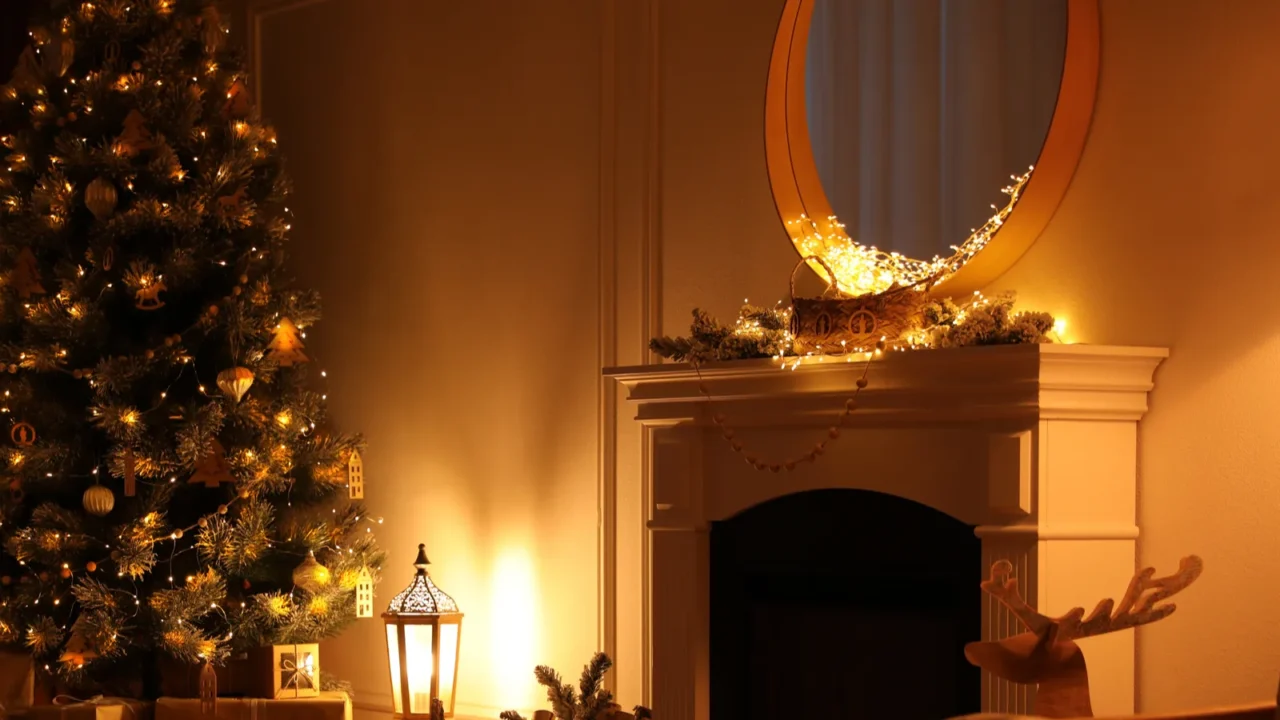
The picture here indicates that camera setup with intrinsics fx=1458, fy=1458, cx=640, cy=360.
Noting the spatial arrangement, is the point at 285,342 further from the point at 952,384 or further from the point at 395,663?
the point at 952,384

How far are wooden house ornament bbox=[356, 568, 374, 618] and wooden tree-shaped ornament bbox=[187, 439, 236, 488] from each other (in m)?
0.50

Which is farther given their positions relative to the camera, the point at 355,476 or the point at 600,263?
the point at 355,476

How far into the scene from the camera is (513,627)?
4.57 m

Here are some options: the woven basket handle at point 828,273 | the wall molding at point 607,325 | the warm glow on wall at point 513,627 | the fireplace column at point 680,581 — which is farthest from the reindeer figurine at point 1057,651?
the warm glow on wall at point 513,627

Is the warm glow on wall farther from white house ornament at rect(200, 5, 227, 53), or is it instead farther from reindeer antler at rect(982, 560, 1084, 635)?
reindeer antler at rect(982, 560, 1084, 635)

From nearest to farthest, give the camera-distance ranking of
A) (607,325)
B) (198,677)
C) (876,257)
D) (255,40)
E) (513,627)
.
Result: 1. (876,257)
2. (607,325)
3. (198,677)
4. (513,627)
5. (255,40)

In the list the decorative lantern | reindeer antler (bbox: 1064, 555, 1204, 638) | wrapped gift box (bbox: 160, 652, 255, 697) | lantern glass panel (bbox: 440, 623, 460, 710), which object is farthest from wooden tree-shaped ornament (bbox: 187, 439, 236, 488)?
reindeer antler (bbox: 1064, 555, 1204, 638)

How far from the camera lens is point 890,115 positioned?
355cm

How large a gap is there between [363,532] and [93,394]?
1072 millimetres

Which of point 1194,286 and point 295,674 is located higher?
point 1194,286

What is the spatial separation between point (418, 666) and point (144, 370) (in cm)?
119

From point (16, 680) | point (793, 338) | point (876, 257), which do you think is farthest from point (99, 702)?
point (876, 257)

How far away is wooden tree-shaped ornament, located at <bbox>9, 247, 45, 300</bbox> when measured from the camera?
14.4 feet

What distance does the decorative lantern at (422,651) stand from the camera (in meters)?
4.22
